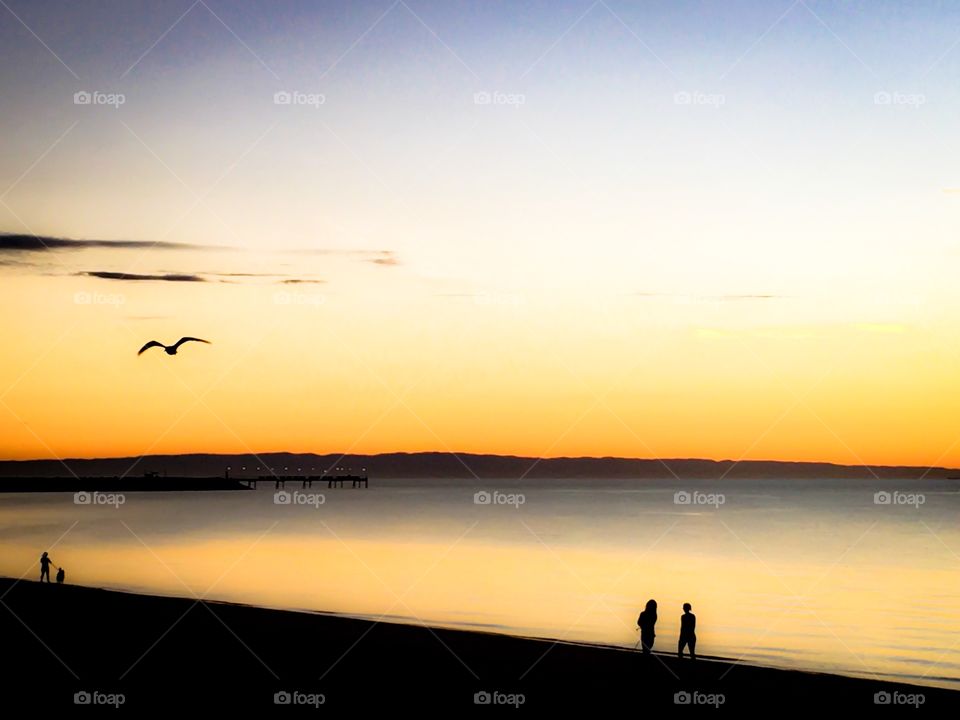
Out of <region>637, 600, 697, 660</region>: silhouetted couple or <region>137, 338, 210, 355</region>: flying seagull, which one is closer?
<region>637, 600, 697, 660</region>: silhouetted couple

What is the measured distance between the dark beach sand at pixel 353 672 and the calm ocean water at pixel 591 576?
22.5 ft

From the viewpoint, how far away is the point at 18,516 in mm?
120438

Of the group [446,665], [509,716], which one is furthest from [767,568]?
[509,716]

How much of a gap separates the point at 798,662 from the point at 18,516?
370 feet

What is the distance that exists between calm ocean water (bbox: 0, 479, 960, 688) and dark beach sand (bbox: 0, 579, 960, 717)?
6861mm

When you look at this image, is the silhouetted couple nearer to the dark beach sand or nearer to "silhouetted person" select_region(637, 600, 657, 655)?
"silhouetted person" select_region(637, 600, 657, 655)

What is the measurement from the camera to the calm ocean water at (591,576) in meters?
33.5

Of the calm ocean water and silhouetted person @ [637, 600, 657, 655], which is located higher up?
the calm ocean water

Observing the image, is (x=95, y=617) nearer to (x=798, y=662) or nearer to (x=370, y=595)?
(x=370, y=595)

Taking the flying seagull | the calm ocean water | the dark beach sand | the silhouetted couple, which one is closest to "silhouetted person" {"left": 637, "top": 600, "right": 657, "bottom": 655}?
the silhouetted couple

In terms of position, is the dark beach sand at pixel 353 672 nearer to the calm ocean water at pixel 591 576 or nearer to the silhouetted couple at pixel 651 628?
the silhouetted couple at pixel 651 628

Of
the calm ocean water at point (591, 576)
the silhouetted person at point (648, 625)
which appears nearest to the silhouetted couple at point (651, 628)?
the silhouetted person at point (648, 625)

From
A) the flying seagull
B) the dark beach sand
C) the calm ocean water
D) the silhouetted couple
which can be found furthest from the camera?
the calm ocean water

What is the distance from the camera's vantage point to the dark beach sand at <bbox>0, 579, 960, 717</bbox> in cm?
1808
